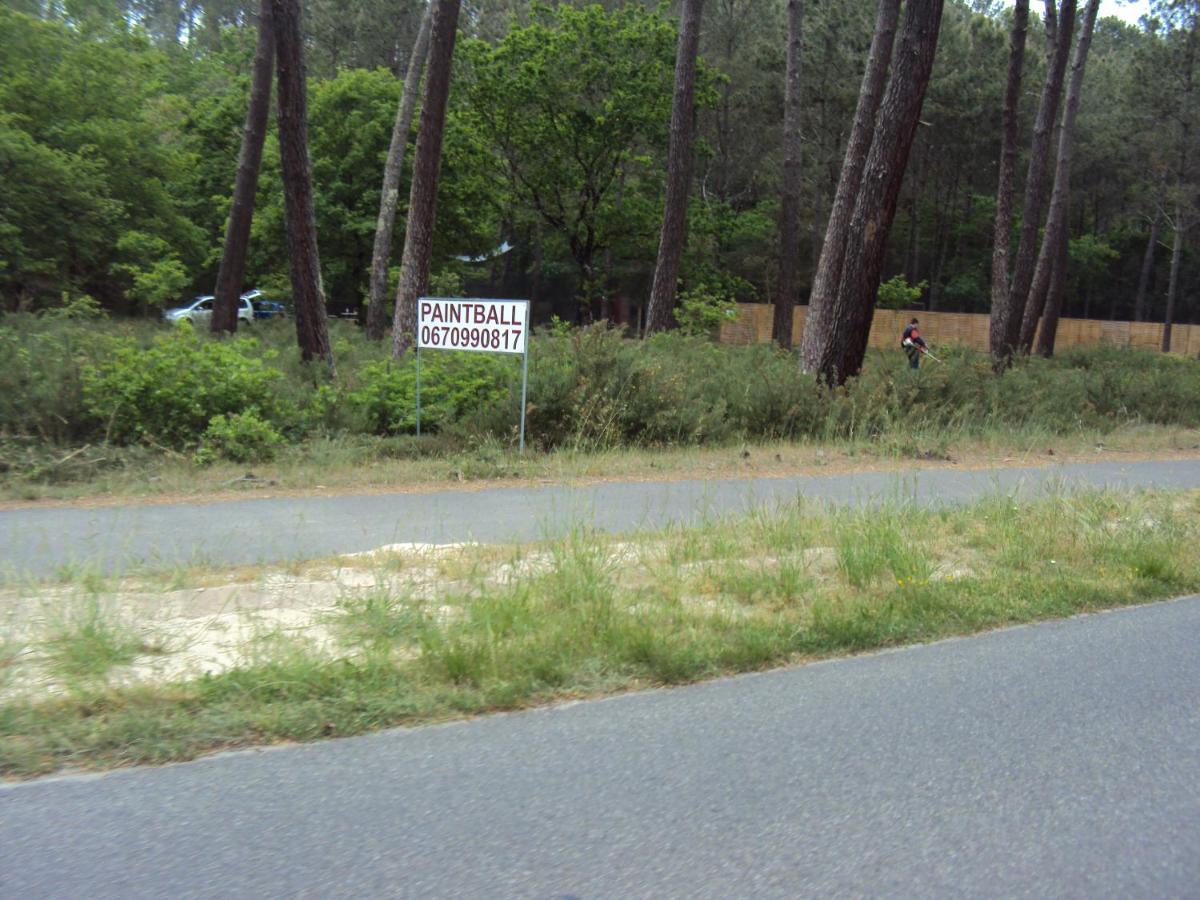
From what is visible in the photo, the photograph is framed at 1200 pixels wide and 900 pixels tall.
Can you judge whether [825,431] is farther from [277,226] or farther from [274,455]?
[277,226]

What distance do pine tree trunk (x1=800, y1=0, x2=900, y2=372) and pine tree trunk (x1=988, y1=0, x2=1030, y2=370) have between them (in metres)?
7.37

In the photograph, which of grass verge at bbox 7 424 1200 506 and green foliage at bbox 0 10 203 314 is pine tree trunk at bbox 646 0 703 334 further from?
green foliage at bbox 0 10 203 314

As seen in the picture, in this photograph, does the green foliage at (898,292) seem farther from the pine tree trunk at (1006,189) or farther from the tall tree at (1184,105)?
the pine tree trunk at (1006,189)

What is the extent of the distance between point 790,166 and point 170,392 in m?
21.8

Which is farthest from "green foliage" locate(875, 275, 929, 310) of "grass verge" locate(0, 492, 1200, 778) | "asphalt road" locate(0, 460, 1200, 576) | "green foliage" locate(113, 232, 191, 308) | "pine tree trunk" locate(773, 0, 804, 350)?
"grass verge" locate(0, 492, 1200, 778)

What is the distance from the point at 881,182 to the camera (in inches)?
691

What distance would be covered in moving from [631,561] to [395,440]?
683 cm

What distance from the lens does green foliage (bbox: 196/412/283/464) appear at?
13.0 meters

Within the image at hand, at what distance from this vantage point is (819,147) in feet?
165

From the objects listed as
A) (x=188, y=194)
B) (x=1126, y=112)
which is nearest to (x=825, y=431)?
(x=188, y=194)

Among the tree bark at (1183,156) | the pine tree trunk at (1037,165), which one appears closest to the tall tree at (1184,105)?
the tree bark at (1183,156)

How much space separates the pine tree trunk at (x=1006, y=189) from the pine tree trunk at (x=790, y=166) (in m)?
5.52

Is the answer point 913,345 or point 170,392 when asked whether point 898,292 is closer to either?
point 913,345

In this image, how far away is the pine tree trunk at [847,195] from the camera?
19531 mm
